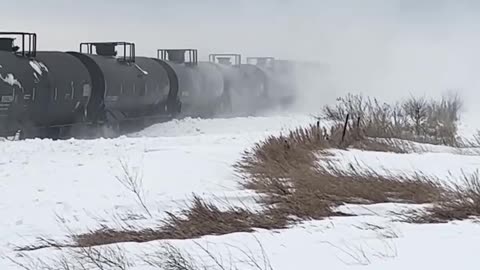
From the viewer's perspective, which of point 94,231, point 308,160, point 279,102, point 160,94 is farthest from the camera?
point 279,102

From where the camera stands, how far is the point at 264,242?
23.6 feet

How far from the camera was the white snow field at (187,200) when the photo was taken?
259 inches

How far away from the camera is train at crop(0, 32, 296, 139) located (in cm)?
A: 2148

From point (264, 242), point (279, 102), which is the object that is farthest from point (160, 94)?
point (264, 242)

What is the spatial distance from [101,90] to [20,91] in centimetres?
535

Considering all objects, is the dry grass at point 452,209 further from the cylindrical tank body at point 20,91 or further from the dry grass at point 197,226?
the cylindrical tank body at point 20,91

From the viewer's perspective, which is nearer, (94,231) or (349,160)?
(94,231)

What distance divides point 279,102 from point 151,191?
35938 millimetres

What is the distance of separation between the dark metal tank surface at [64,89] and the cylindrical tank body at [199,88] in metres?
9.47

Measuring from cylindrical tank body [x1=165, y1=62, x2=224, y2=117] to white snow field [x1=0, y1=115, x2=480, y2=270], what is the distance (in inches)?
589

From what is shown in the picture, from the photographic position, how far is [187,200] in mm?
11055

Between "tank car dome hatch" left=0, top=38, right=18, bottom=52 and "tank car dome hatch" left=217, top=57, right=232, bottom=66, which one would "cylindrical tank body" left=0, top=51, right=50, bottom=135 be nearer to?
"tank car dome hatch" left=0, top=38, right=18, bottom=52

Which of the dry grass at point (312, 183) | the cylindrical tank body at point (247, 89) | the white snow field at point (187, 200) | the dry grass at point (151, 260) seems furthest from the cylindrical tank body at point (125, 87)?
the dry grass at point (151, 260)

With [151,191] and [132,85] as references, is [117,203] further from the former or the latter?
[132,85]
